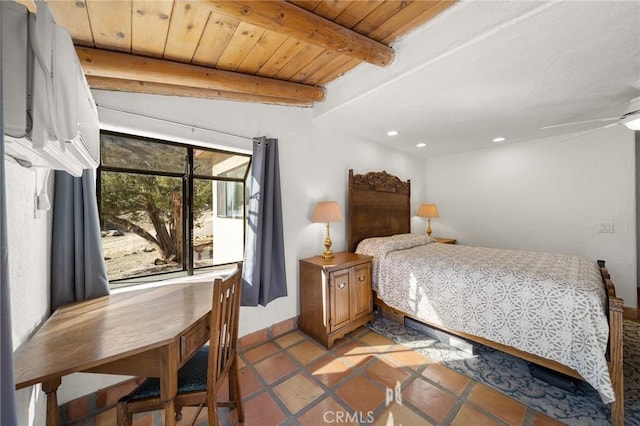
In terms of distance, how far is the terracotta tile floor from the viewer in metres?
1.60

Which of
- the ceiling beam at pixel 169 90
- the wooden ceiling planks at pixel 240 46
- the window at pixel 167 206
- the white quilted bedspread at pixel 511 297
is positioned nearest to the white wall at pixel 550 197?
the white quilted bedspread at pixel 511 297

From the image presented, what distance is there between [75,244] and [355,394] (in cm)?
217

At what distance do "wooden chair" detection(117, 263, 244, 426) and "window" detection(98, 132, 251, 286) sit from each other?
1.03m

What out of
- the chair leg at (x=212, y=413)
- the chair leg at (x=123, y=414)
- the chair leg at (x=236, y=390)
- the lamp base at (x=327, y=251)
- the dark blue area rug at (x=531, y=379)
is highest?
the lamp base at (x=327, y=251)

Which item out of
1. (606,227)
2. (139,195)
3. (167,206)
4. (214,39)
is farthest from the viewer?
(606,227)

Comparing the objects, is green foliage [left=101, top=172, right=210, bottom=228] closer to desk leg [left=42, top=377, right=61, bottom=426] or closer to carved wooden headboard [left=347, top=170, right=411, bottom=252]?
desk leg [left=42, top=377, right=61, bottom=426]

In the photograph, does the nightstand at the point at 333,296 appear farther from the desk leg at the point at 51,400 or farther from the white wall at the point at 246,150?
the desk leg at the point at 51,400

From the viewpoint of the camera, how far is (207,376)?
1289mm

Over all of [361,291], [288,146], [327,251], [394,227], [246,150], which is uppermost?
[288,146]

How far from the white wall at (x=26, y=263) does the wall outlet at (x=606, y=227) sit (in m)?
5.17

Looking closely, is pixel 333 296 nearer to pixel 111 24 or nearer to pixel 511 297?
pixel 511 297

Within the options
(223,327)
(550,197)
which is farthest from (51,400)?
(550,197)

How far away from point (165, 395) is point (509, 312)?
93.0 inches

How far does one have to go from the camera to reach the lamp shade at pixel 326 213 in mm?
2699
